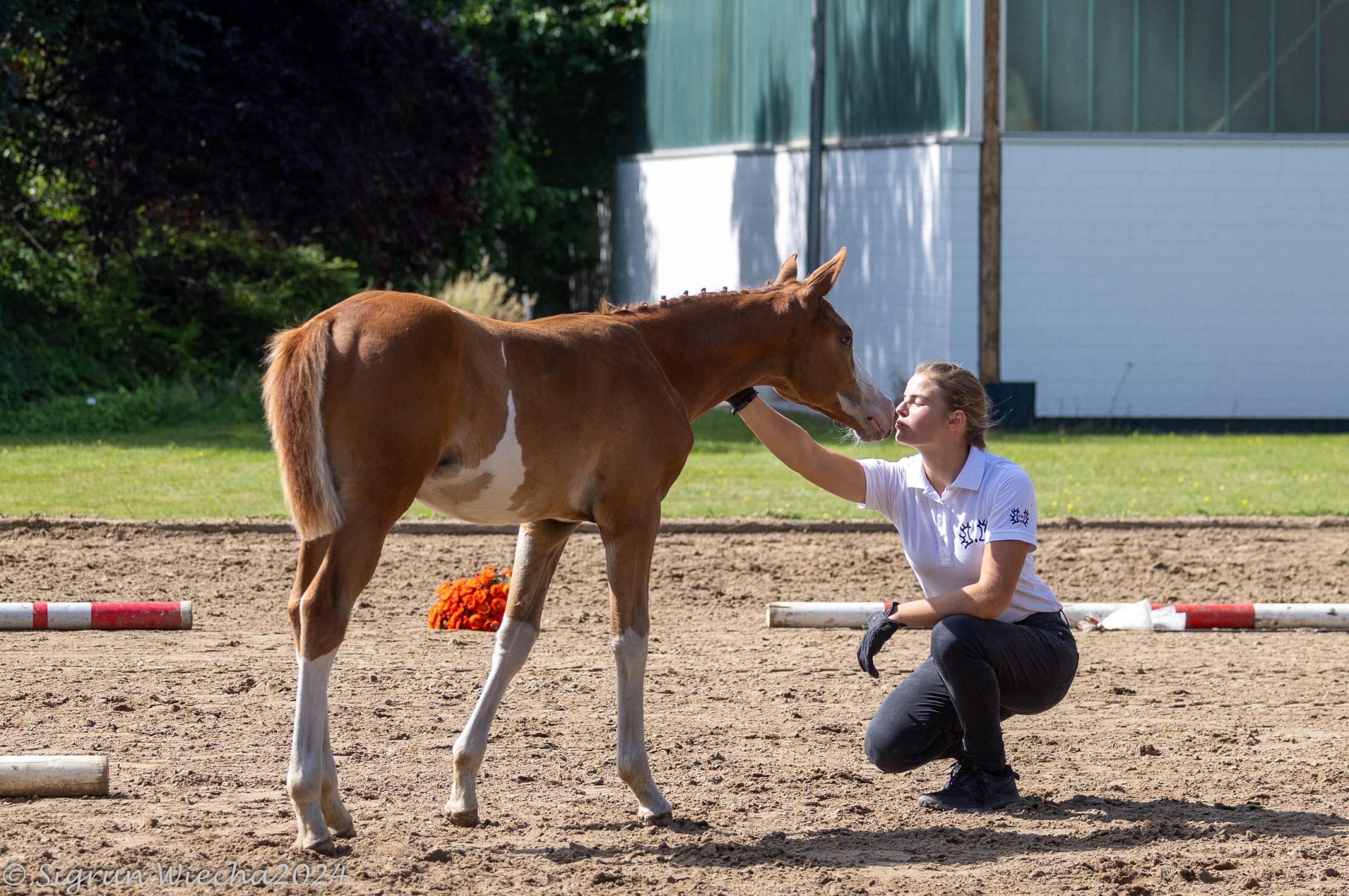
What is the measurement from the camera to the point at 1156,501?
12.1m

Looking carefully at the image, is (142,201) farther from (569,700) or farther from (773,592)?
(569,700)

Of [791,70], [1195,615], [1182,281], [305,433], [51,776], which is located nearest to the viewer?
[305,433]

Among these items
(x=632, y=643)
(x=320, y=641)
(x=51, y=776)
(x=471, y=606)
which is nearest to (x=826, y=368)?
(x=632, y=643)

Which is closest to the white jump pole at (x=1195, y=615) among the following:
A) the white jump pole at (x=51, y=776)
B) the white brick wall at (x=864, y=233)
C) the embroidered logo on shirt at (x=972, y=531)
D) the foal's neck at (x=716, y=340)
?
the embroidered logo on shirt at (x=972, y=531)

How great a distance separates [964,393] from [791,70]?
1712cm

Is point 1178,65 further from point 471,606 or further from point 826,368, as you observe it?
point 826,368

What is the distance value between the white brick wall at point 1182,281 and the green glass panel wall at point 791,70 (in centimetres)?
184

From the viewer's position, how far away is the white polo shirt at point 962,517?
5.07 meters

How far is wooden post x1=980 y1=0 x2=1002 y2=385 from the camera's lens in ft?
56.5

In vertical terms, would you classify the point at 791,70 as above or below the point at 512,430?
above

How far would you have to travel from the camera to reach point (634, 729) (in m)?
4.89

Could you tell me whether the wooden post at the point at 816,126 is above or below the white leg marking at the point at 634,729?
above

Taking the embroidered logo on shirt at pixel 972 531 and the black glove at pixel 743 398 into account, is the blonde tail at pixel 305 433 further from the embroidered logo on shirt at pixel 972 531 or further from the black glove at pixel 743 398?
the embroidered logo on shirt at pixel 972 531

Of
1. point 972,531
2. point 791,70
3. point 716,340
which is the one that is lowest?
point 972,531
